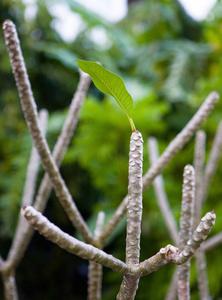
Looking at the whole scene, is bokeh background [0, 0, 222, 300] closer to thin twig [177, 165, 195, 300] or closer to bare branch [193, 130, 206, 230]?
bare branch [193, 130, 206, 230]

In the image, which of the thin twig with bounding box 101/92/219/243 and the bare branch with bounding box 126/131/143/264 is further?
the thin twig with bounding box 101/92/219/243

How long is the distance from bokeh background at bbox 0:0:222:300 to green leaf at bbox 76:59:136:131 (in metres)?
0.63

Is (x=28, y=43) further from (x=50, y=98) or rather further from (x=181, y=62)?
(x=181, y=62)

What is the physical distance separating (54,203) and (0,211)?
0.53 ft

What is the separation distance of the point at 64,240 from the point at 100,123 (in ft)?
2.56

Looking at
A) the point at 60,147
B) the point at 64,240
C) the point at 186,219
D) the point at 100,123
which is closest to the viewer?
the point at 64,240

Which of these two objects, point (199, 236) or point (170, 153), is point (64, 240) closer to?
point (199, 236)

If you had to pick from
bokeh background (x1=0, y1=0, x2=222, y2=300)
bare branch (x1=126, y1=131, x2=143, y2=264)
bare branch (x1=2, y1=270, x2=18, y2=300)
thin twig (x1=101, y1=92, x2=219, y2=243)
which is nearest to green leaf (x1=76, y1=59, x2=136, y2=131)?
bare branch (x1=126, y1=131, x2=143, y2=264)

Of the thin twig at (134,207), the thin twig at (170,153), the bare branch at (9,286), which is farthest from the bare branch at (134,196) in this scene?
the bare branch at (9,286)

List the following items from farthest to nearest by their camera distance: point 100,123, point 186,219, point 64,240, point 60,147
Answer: point 100,123
point 60,147
point 186,219
point 64,240

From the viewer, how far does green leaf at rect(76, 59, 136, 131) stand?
0.71 ft

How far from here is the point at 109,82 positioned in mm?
219

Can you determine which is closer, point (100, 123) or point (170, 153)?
point (170, 153)

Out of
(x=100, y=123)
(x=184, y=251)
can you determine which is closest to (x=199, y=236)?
(x=184, y=251)
